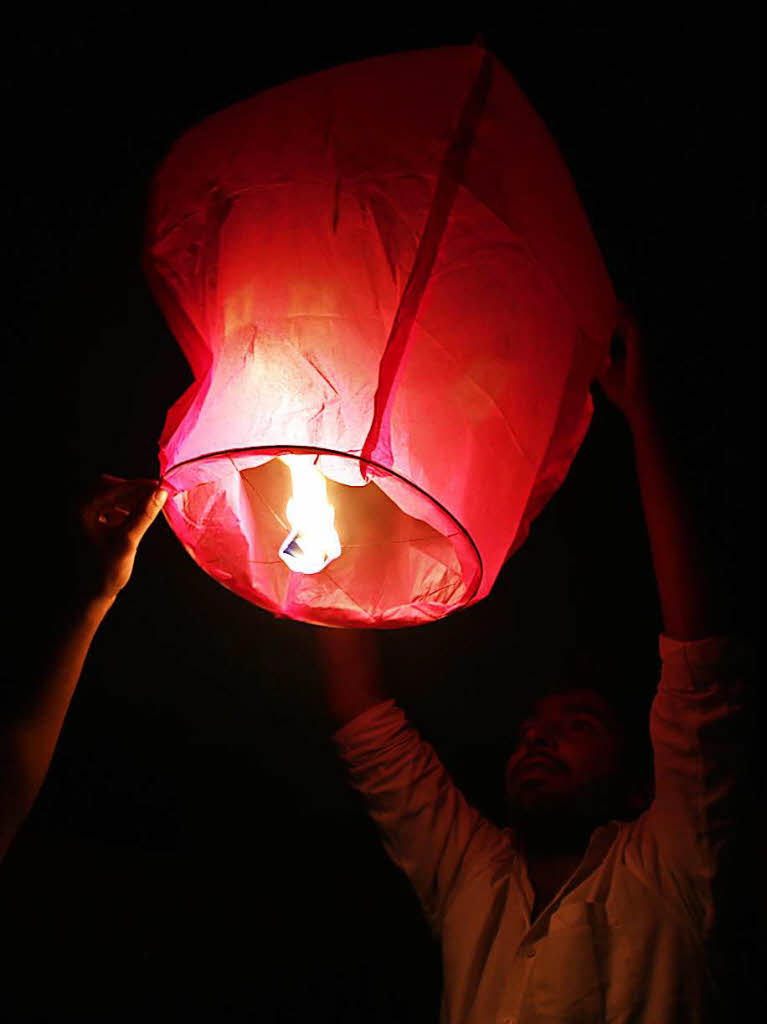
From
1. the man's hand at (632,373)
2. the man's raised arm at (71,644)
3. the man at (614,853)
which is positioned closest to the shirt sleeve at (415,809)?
the man at (614,853)

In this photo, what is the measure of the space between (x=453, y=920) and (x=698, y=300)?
55.4 inches

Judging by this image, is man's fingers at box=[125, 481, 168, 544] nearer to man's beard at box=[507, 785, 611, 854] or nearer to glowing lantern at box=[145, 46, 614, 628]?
glowing lantern at box=[145, 46, 614, 628]

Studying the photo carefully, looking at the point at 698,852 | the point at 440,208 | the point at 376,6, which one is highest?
the point at 376,6

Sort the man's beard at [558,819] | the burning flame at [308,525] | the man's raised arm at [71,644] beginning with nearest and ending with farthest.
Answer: the burning flame at [308,525], the man's raised arm at [71,644], the man's beard at [558,819]

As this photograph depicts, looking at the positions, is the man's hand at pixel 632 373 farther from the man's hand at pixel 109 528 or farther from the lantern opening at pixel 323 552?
the man's hand at pixel 109 528

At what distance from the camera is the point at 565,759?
179cm

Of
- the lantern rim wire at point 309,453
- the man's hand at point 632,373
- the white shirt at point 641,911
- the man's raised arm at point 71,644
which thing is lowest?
the white shirt at point 641,911

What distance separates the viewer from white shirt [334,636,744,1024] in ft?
4.40

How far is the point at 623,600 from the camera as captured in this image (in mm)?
2270

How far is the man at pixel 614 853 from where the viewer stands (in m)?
1.36

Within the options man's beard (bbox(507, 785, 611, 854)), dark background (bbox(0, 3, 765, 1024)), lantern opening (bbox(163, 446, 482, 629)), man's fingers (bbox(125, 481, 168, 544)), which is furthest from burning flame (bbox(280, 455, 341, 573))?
man's beard (bbox(507, 785, 611, 854))

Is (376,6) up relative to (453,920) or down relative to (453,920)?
up

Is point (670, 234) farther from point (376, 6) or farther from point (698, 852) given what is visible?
point (698, 852)

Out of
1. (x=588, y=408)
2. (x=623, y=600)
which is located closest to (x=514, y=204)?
(x=588, y=408)
